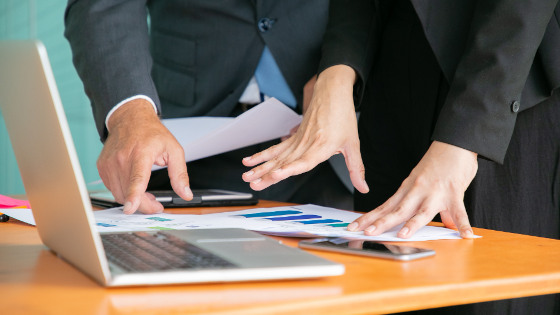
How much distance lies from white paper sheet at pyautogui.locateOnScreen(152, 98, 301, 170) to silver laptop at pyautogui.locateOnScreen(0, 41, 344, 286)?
535 millimetres

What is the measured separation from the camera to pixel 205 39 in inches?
63.4

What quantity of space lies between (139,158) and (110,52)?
363 millimetres

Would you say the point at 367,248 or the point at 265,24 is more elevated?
the point at 265,24

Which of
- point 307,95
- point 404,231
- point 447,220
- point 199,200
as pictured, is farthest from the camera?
point 307,95

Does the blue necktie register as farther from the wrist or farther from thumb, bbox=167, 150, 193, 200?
thumb, bbox=167, 150, 193, 200

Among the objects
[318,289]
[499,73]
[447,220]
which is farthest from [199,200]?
[318,289]

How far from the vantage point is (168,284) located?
54cm

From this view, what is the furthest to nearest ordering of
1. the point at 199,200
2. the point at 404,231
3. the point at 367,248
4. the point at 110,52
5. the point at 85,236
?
the point at 110,52 < the point at 199,200 < the point at 404,231 < the point at 367,248 < the point at 85,236

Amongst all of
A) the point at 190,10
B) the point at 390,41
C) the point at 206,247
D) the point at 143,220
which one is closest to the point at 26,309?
the point at 206,247

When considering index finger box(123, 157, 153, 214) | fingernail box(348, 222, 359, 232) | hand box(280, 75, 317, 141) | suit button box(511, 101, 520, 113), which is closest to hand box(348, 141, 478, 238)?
fingernail box(348, 222, 359, 232)

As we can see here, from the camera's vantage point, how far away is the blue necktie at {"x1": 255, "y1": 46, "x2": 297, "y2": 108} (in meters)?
1.59

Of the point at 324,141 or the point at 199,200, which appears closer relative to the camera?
the point at 324,141

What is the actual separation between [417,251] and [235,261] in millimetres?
234

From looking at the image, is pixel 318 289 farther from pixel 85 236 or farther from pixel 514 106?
pixel 514 106
